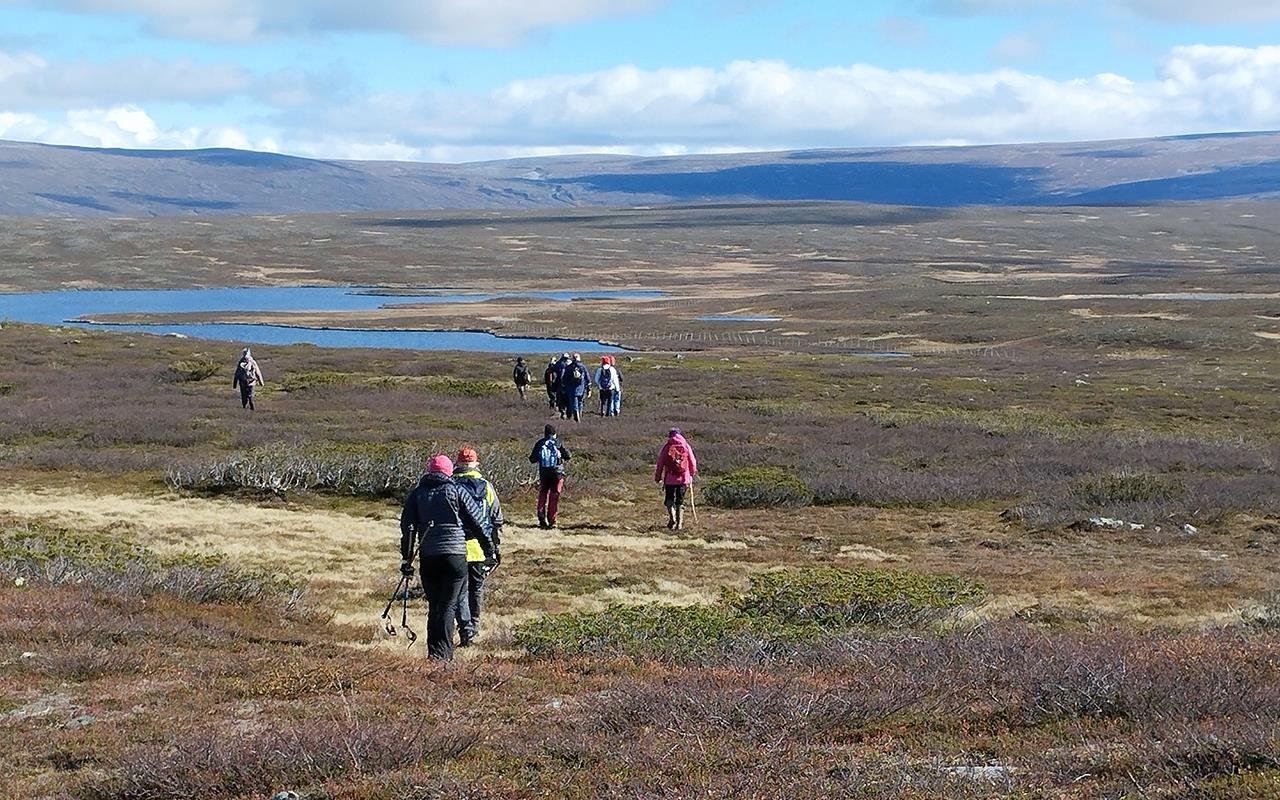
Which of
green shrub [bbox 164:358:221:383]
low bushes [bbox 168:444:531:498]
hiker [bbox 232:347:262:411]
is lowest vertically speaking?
green shrub [bbox 164:358:221:383]

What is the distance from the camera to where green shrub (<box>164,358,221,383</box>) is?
138 ft

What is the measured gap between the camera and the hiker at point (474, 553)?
11.6m

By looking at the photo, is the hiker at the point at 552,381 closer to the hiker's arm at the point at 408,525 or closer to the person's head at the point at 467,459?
the person's head at the point at 467,459

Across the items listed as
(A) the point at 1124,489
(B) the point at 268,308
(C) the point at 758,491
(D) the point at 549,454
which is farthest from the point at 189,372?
(B) the point at 268,308

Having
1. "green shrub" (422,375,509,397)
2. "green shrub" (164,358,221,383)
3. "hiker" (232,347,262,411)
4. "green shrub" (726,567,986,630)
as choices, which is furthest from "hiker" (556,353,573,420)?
"green shrub" (726,567,986,630)

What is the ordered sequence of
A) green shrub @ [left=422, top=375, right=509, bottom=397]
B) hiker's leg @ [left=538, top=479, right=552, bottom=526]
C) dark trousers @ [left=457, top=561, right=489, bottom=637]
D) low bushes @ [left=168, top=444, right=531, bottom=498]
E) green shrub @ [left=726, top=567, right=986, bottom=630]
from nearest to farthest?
dark trousers @ [left=457, top=561, right=489, bottom=637], green shrub @ [left=726, top=567, right=986, bottom=630], hiker's leg @ [left=538, top=479, right=552, bottom=526], low bushes @ [left=168, top=444, right=531, bottom=498], green shrub @ [left=422, top=375, right=509, bottom=397]

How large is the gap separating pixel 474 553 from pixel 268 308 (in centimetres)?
10497

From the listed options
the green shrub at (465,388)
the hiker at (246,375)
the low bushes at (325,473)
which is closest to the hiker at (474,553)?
the low bushes at (325,473)

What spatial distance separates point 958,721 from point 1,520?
15804mm

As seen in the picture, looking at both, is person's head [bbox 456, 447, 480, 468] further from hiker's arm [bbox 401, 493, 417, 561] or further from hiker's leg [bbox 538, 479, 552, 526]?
hiker's leg [bbox 538, 479, 552, 526]

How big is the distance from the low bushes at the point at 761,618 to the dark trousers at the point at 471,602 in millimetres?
464

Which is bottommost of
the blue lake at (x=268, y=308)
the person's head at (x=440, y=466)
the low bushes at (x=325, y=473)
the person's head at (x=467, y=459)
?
the blue lake at (x=268, y=308)

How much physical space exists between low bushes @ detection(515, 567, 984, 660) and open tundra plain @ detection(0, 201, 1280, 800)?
0.05 meters

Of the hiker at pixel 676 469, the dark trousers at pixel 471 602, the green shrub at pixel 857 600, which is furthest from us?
the hiker at pixel 676 469
